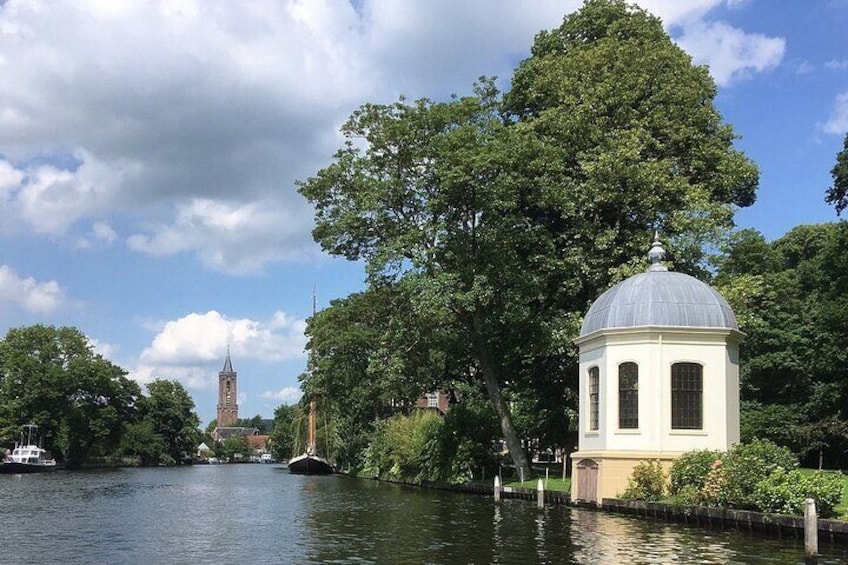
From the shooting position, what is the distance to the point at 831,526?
1856 cm

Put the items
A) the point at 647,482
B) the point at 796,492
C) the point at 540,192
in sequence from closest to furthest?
the point at 796,492 → the point at 647,482 → the point at 540,192

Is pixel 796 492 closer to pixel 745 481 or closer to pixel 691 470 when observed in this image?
pixel 745 481

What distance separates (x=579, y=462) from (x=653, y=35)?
2037 cm

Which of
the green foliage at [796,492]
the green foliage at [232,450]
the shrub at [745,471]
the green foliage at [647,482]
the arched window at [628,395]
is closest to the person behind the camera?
the green foliage at [796,492]

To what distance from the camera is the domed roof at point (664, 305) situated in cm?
2786

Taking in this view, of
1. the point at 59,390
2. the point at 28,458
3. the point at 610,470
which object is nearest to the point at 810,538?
the point at 610,470

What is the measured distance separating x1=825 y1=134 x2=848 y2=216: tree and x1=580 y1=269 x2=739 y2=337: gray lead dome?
1480 centimetres

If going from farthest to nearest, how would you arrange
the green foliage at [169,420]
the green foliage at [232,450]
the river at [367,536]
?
1. the green foliage at [232,450]
2. the green foliage at [169,420]
3. the river at [367,536]

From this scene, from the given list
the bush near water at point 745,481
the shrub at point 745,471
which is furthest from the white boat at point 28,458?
the shrub at point 745,471

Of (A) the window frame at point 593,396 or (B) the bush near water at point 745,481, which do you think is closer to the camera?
(B) the bush near water at point 745,481

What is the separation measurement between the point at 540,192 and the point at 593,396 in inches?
371

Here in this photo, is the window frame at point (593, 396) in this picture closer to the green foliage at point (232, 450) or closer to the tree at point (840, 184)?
the tree at point (840, 184)

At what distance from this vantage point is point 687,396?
27.9 m

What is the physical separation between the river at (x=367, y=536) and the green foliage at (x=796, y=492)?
1.07 m
